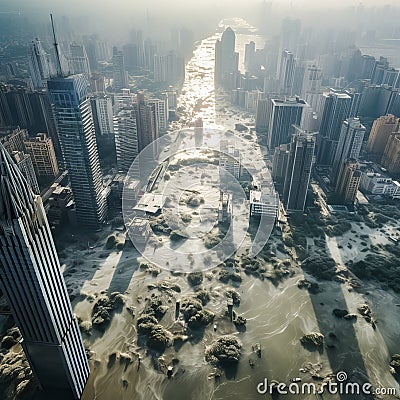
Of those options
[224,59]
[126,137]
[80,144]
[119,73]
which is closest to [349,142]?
[126,137]

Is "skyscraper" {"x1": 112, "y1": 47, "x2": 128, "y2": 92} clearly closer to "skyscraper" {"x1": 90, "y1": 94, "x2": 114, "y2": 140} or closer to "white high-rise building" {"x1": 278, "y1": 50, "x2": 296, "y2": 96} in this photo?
"skyscraper" {"x1": 90, "y1": 94, "x2": 114, "y2": 140}

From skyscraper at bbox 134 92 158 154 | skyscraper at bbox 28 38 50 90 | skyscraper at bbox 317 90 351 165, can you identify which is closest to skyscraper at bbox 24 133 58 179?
skyscraper at bbox 134 92 158 154

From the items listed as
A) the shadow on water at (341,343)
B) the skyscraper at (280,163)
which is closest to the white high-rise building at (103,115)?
the skyscraper at (280,163)

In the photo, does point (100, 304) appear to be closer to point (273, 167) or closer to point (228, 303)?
point (228, 303)

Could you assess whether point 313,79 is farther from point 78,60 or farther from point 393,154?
point 78,60

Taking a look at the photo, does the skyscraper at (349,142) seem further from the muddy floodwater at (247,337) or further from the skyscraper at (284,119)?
the muddy floodwater at (247,337)

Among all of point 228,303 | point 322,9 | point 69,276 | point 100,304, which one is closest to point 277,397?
point 228,303
